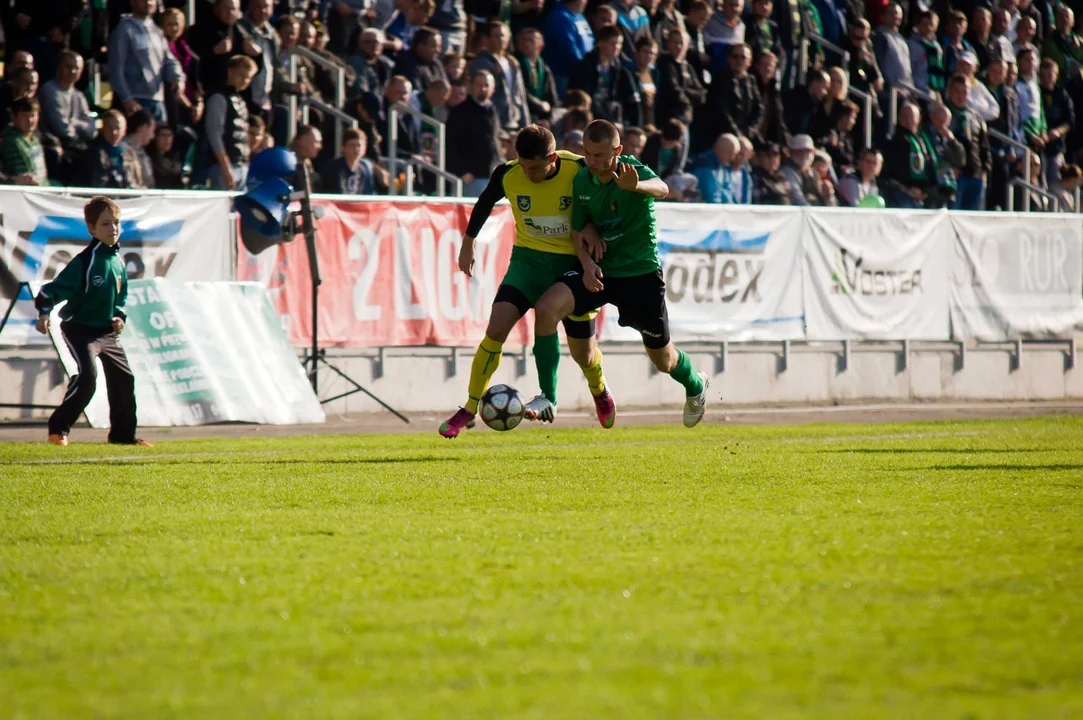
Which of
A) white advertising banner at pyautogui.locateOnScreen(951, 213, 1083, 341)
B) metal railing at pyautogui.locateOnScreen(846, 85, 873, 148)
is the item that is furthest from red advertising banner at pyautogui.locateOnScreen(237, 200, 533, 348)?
metal railing at pyautogui.locateOnScreen(846, 85, 873, 148)

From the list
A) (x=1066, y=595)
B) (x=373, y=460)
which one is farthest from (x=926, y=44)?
(x=1066, y=595)

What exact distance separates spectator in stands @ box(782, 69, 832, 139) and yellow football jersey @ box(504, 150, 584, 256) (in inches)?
431

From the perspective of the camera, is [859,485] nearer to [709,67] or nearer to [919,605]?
[919,605]

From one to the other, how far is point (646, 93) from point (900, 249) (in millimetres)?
3731

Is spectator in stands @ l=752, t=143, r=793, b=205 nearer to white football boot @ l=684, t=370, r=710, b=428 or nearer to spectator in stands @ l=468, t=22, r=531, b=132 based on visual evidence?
spectator in stands @ l=468, t=22, r=531, b=132

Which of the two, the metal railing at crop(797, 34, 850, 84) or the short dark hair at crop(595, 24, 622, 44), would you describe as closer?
the short dark hair at crop(595, 24, 622, 44)

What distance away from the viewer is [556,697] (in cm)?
348

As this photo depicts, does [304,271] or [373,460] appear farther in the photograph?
[304,271]

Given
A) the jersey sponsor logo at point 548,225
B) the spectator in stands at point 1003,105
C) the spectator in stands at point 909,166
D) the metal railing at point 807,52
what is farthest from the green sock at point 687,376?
the spectator in stands at point 1003,105

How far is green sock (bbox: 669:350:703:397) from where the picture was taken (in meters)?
10.8

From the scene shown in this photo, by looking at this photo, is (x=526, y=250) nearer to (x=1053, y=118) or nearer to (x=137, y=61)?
(x=137, y=61)

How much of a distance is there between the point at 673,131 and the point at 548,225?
813 centimetres

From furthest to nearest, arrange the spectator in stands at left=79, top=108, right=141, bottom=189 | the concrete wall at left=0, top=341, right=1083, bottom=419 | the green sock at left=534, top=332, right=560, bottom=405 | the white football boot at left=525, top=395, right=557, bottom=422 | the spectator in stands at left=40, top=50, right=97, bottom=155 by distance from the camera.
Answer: the concrete wall at left=0, top=341, right=1083, bottom=419, the spectator in stands at left=40, top=50, right=97, bottom=155, the spectator in stands at left=79, top=108, right=141, bottom=189, the green sock at left=534, top=332, right=560, bottom=405, the white football boot at left=525, top=395, right=557, bottom=422

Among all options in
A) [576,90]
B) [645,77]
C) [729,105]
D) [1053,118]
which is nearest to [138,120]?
[576,90]
